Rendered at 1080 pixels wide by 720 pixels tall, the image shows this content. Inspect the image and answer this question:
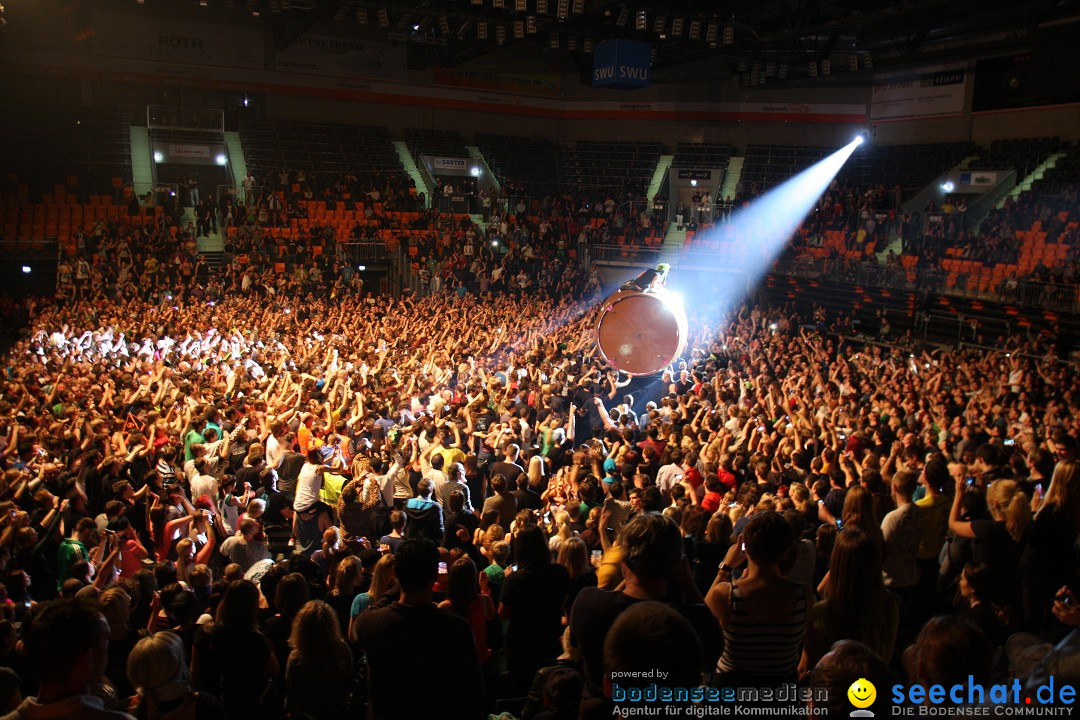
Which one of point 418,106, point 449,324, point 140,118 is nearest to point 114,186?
point 140,118

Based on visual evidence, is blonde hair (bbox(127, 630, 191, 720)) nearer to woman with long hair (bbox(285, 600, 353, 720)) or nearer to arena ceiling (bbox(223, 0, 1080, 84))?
woman with long hair (bbox(285, 600, 353, 720))

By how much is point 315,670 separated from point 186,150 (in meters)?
24.1

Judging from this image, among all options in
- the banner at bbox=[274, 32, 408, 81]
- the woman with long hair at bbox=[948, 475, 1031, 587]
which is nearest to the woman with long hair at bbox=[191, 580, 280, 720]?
the woman with long hair at bbox=[948, 475, 1031, 587]

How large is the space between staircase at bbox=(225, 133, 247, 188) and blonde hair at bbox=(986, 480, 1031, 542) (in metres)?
23.0

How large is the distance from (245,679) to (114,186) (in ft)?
72.6

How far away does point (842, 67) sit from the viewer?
23.9m

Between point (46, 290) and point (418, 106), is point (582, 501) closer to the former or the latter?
point (46, 290)

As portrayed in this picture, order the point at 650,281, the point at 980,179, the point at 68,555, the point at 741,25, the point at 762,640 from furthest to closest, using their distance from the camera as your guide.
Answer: the point at 980,179 → the point at 741,25 → the point at 650,281 → the point at 68,555 → the point at 762,640

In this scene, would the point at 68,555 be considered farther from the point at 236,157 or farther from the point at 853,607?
the point at 236,157

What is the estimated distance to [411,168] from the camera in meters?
27.0

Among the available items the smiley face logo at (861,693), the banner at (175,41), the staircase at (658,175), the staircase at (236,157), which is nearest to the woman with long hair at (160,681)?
the smiley face logo at (861,693)

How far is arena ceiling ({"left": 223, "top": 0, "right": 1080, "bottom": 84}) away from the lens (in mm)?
18828

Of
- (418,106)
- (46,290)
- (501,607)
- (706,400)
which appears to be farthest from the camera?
(418,106)

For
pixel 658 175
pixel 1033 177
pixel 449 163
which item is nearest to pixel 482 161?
pixel 449 163
